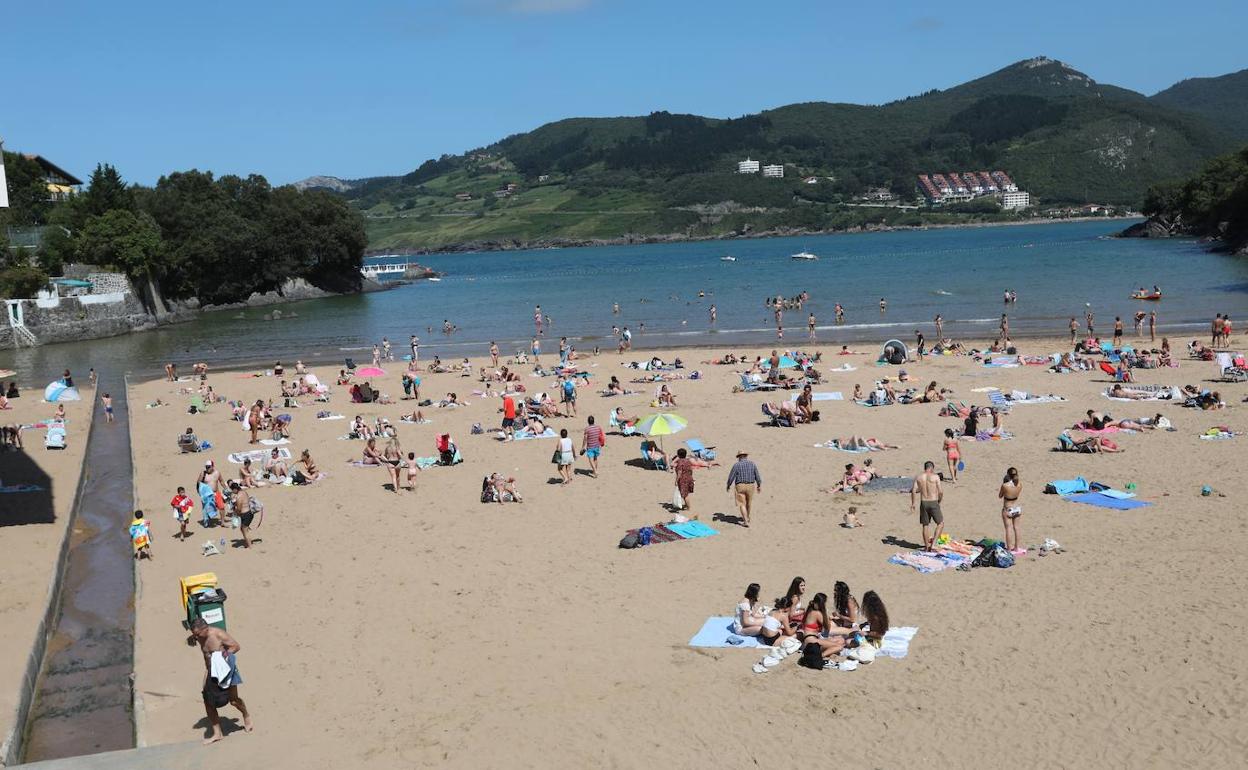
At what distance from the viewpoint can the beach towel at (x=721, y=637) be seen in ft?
35.0

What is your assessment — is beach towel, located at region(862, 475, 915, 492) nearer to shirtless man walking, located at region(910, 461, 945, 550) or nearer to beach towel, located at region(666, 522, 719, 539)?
shirtless man walking, located at region(910, 461, 945, 550)

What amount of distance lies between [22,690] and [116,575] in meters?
4.54

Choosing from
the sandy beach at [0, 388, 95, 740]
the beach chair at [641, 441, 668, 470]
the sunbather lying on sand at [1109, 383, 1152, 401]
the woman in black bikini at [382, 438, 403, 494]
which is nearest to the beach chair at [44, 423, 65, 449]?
the sandy beach at [0, 388, 95, 740]

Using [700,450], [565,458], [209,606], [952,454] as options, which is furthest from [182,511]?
[952,454]

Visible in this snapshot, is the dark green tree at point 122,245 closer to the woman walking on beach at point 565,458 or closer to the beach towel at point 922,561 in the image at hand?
the woman walking on beach at point 565,458

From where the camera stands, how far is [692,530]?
48.7ft

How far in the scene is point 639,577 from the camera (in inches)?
513

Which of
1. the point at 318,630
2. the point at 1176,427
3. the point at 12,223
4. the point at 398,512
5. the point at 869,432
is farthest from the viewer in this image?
the point at 12,223

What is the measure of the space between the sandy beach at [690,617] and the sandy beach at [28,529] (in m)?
0.17

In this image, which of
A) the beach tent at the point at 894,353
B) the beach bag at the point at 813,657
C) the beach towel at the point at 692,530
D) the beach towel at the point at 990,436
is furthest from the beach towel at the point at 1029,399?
the beach bag at the point at 813,657

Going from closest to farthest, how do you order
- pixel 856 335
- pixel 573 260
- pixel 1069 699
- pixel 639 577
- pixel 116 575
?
1. pixel 1069 699
2. pixel 639 577
3. pixel 116 575
4. pixel 856 335
5. pixel 573 260

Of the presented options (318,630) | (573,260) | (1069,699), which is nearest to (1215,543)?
(1069,699)

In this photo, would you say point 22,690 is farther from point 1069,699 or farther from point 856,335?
point 856,335

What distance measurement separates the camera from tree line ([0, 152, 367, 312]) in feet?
192
